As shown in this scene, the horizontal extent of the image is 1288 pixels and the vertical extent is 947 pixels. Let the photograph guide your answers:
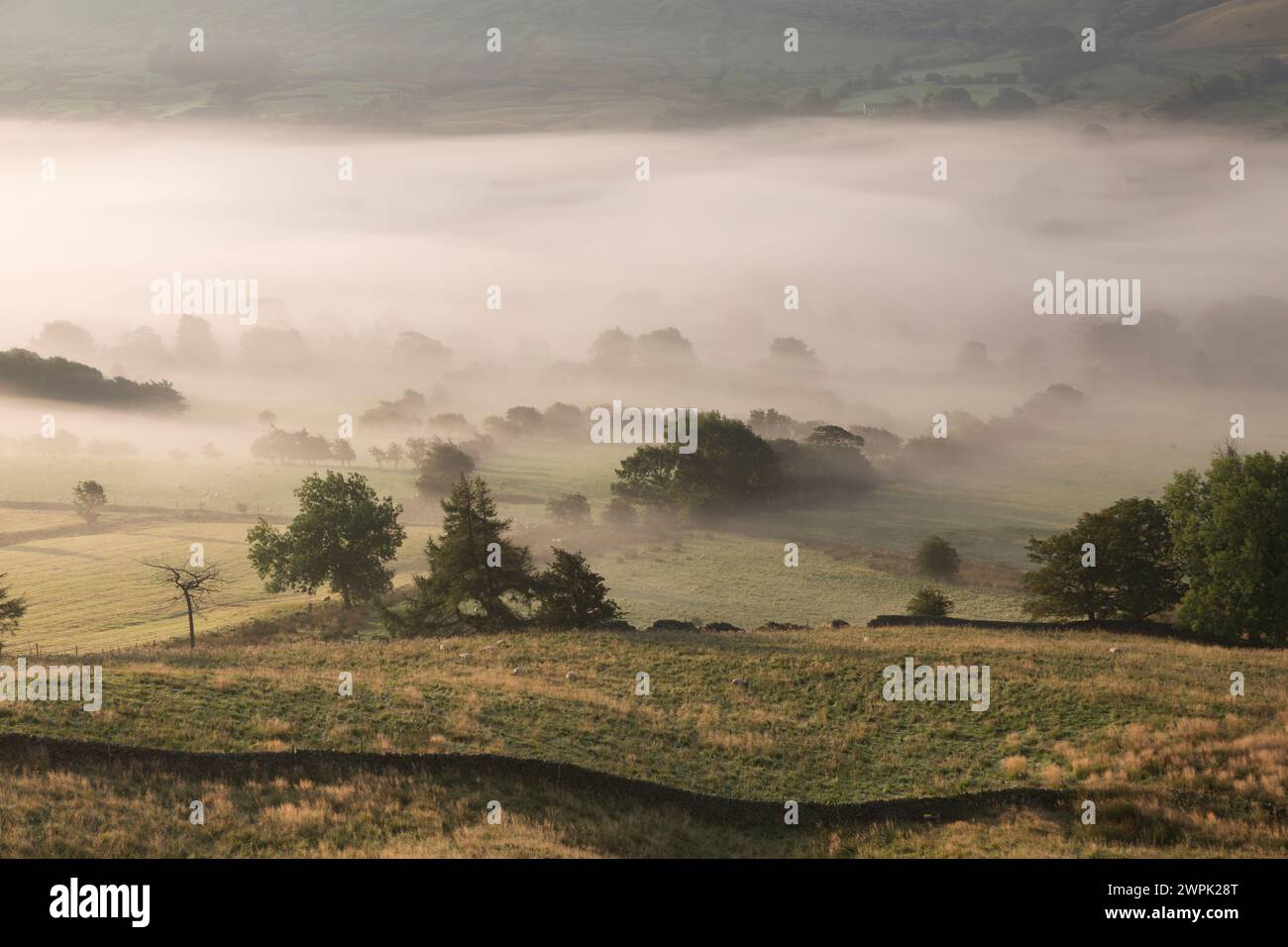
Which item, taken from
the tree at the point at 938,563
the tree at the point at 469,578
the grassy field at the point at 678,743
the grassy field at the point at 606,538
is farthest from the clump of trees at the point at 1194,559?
the tree at the point at 469,578

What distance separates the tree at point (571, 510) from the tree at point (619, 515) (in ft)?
7.75

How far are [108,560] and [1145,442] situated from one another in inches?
6301

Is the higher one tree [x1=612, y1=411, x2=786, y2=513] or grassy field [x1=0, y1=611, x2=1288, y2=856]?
tree [x1=612, y1=411, x2=786, y2=513]

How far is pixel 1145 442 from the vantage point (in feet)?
526

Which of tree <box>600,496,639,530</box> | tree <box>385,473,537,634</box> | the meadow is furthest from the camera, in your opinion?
tree <box>600,496,639,530</box>

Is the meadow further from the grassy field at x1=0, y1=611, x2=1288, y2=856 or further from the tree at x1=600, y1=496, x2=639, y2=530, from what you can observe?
the grassy field at x1=0, y1=611, x2=1288, y2=856

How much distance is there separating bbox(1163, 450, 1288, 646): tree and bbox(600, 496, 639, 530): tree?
59085mm

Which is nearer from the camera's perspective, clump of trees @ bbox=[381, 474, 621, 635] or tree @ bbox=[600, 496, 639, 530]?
clump of trees @ bbox=[381, 474, 621, 635]

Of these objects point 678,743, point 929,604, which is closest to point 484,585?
point 678,743

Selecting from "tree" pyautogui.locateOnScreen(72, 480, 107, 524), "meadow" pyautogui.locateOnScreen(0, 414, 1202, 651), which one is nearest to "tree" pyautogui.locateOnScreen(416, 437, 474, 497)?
"meadow" pyautogui.locateOnScreen(0, 414, 1202, 651)

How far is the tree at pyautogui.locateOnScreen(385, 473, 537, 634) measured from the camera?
55.8 meters

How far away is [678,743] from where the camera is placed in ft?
108

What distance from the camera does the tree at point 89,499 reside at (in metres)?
104

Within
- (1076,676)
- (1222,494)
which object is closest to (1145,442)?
(1222,494)
